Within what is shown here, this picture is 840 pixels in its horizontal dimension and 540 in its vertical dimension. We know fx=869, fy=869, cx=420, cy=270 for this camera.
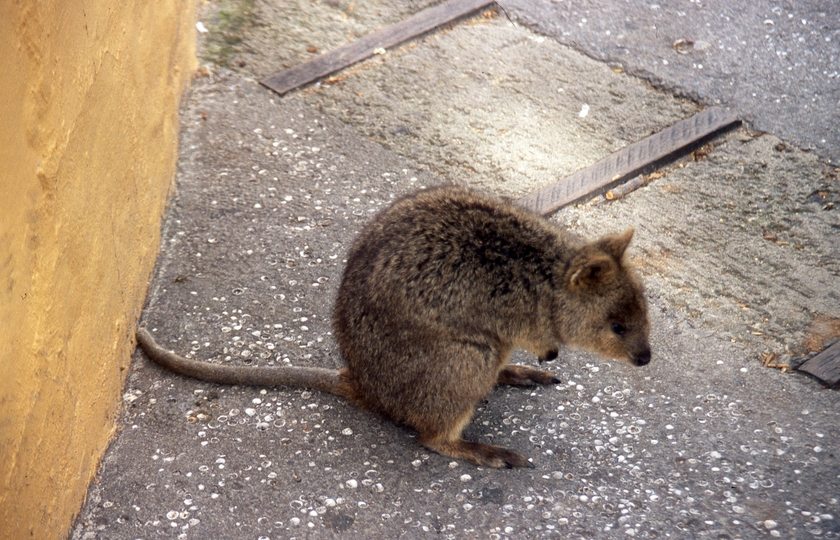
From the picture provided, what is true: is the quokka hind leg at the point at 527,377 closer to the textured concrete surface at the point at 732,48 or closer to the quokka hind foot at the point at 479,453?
the quokka hind foot at the point at 479,453

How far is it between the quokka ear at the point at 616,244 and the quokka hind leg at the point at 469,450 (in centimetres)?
90

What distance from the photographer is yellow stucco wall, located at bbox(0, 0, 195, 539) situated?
9.14 ft

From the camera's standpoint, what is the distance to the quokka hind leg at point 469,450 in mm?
3674

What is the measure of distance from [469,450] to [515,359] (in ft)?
2.57

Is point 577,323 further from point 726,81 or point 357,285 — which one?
point 726,81

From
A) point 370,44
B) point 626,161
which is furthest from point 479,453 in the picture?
point 370,44

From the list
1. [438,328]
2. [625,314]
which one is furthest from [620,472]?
[438,328]

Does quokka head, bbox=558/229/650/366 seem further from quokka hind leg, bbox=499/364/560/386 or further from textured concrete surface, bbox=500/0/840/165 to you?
textured concrete surface, bbox=500/0/840/165

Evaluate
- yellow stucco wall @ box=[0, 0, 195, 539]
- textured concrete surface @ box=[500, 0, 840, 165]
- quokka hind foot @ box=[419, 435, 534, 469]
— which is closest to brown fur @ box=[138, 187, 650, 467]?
quokka hind foot @ box=[419, 435, 534, 469]

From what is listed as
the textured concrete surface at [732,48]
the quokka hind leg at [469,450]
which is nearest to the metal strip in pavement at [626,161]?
the textured concrete surface at [732,48]

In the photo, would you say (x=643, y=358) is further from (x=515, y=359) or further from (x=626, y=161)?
(x=626, y=161)

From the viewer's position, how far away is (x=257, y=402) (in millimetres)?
3943

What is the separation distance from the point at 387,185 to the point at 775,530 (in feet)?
9.69

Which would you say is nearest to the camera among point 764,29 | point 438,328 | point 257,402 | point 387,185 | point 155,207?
point 438,328
